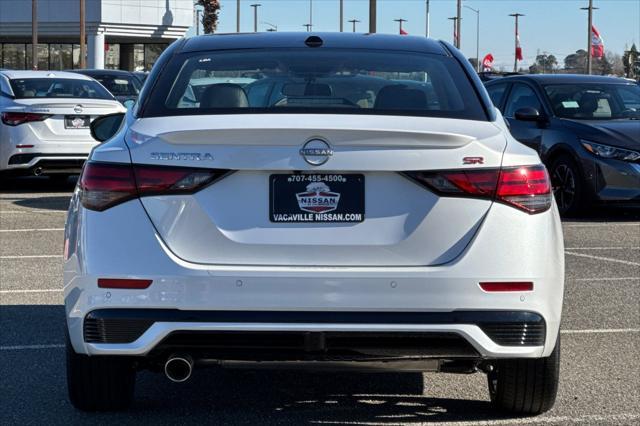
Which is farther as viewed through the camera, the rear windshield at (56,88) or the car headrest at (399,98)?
the rear windshield at (56,88)

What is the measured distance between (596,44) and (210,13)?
65.4ft

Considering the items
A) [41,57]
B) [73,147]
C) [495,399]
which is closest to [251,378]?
[495,399]

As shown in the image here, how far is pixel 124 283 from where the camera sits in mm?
4578

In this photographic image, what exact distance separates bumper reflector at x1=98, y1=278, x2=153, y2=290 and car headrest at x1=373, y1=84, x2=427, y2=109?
1206mm

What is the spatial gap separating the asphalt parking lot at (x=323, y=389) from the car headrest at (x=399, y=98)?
134cm

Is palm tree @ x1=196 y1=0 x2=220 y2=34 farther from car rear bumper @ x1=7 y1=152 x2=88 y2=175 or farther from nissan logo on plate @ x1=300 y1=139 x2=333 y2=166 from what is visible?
nissan logo on plate @ x1=300 y1=139 x2=333 y2=166

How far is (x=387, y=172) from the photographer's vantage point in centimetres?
458

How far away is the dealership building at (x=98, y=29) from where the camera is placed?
63.9 metres

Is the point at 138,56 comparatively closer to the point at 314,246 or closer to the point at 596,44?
the point at 596,44

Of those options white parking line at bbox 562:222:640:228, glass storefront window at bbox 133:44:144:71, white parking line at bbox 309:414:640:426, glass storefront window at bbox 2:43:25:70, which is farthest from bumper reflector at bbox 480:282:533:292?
glass storefront window at bbox 2:43:25:70

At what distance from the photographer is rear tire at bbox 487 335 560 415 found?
5.06 meters

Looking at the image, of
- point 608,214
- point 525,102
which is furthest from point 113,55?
point 608,214

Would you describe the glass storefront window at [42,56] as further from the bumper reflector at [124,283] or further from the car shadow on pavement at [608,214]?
the bumper reflector at [124,283]

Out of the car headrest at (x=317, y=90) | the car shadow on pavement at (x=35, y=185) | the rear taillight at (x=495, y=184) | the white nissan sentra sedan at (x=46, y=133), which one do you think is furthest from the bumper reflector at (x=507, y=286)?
the car shadow on pavement at (x=35, y=185)
